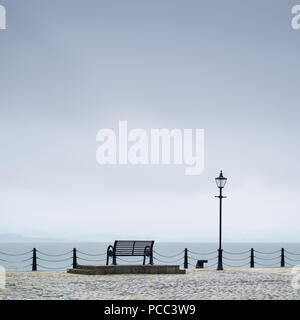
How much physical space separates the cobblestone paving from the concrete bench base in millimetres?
681

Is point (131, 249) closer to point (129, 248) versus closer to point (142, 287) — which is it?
point (129, 248)

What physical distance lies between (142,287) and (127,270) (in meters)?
5.33

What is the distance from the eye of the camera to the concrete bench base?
2116 cm

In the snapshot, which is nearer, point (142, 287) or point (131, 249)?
point (142, 287)

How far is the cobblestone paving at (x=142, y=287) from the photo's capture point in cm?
1418

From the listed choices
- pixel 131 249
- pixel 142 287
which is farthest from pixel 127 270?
pixel 142 287

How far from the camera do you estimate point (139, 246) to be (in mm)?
23719

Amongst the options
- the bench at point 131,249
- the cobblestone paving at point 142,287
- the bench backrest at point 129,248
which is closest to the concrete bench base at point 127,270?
the cobblestone paving at point 142,287

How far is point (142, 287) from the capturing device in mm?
16344

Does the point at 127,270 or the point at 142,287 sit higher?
the point at 142,287

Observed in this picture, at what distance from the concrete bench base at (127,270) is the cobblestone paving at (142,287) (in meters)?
0.68

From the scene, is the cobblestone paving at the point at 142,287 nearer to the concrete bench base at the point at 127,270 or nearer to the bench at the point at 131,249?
the concrete bench base at the point at 127,270
